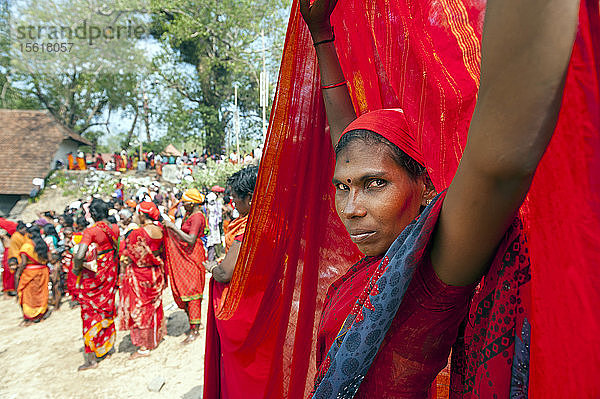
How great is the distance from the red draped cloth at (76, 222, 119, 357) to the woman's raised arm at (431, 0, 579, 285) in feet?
17.9

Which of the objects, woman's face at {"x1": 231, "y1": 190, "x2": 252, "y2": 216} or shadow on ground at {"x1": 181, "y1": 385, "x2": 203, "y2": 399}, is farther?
shadow on ground at {"x1": 181, "y1": 385, "x2": 203, "y2": 399}

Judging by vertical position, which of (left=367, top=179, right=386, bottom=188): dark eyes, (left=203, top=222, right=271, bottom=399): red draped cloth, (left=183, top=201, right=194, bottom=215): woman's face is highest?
(left=367, top=179, right=386, bottom=188): dark eyes

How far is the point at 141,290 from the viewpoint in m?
5.32

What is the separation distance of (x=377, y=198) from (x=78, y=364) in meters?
5.91

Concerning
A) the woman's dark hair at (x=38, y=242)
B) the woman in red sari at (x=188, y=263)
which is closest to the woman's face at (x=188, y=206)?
the woman in red sari at (x=188, y=263)

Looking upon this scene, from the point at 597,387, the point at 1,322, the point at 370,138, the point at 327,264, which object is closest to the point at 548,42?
the point at 597,387

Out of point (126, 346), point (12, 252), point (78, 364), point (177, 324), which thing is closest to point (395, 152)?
point (78, 364)

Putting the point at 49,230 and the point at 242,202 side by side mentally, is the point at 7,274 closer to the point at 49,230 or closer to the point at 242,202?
the point at 49,230

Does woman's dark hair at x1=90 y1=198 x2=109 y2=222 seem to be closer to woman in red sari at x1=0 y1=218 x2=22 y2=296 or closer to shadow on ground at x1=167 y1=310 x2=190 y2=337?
shadow on ground at x1=167 y1=310 x2=190 y2=337

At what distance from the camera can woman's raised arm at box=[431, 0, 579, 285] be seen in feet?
1.20

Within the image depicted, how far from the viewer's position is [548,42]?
0.37m

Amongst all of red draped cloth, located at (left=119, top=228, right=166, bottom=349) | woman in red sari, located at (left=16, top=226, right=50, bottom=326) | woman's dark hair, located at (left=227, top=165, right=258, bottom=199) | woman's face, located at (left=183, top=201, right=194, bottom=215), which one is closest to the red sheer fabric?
woman's dark hair, located at (left=227, top=165, right=258, bottom=199)

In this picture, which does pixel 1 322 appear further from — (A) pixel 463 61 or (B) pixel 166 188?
(B) pixel 166 188

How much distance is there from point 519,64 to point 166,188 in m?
20.7
